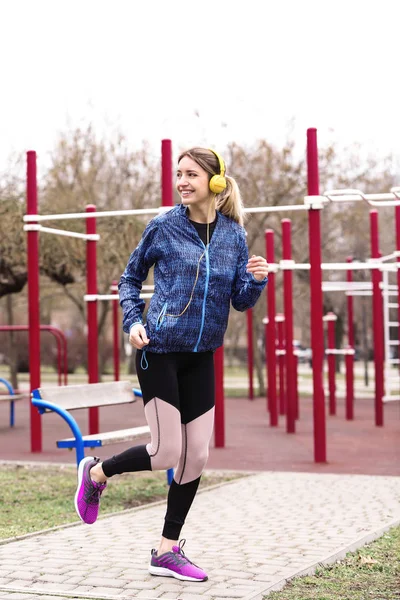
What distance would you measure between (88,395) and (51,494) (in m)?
0.99

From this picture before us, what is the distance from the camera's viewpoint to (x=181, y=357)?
4.21m

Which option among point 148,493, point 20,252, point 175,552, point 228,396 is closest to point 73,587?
point 175,552

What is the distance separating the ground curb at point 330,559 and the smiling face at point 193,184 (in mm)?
1616

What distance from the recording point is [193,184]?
14.0 feet

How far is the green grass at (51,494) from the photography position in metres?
6.15

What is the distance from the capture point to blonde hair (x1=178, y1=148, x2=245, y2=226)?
4.30 metres

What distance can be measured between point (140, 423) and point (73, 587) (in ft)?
33.7

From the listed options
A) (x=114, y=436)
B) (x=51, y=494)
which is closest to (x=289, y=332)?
(x=114, y=436)

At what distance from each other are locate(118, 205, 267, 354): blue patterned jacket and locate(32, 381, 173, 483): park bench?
2776 millimetres

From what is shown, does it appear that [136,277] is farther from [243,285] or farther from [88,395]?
[88,395]

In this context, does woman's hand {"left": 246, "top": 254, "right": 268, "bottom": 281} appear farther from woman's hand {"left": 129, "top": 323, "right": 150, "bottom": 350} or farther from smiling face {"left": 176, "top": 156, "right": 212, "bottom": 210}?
woman's hand {"left": 129, "top": 323, "right": 150, "bottom": 350}

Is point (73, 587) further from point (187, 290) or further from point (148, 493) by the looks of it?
point (148, 493)

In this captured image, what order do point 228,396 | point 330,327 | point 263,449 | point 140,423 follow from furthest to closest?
1. point 228,396
2. point 330,327
3. point 140,423
4. point 263,449

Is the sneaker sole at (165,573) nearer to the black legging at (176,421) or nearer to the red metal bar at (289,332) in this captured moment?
the black legging at (176,421)
